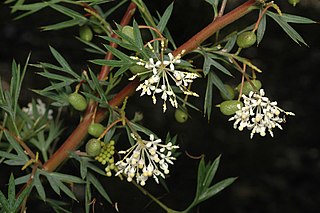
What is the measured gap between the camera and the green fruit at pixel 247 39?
29.3 inches

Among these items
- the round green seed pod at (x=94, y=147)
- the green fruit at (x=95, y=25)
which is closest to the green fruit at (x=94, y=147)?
the round green seed pod at (x=94, y=147)

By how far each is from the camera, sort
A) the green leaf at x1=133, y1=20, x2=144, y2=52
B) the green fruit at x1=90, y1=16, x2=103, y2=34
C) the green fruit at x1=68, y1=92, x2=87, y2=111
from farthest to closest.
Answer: the green fruit at x1=90, y1=16, x2=103, y2=34
the green fruit at x1=68, y1=92, x2=87, y2=111
the green leaf at x1=133, y1=20, x2=144, y2=52

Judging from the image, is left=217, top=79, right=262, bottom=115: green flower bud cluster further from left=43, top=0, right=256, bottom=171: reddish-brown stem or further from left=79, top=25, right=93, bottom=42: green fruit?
left=79, top=25, right=93, bottom=42: green fruit

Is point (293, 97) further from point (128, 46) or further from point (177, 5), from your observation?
point (128, 46)

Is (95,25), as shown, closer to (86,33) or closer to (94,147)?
(86,33)

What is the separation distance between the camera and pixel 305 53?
6.25 ft

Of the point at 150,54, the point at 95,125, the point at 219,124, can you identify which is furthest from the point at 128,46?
the point at 219,124

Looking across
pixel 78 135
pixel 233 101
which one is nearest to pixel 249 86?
pixel 233 101

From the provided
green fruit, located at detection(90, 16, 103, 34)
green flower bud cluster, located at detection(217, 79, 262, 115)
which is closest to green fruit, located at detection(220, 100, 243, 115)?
green flower bud cluster, located at detection(217, 79, 262, 115)

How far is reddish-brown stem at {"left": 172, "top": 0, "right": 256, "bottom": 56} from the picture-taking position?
724 mm

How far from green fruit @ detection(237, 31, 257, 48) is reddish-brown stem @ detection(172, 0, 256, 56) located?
29mm

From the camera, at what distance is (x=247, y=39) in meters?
0.75

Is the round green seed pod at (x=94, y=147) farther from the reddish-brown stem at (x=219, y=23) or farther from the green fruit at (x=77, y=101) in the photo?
the reddish-brown stem at (x=219, y=23)

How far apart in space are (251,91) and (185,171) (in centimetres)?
106
